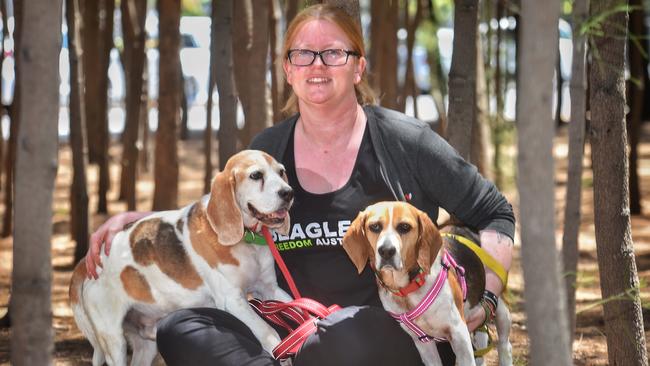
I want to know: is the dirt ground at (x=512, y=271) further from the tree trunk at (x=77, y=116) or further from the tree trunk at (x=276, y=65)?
the tree trunk at (x=276, y=65)

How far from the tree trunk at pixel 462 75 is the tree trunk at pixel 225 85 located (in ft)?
5.21

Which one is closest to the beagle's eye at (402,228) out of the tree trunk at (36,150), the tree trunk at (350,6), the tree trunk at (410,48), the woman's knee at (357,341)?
the woman's knee at (357,341)

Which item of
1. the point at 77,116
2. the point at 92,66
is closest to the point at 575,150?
the point at 77,116

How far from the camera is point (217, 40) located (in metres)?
6.94

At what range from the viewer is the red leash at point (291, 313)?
13.4 feet

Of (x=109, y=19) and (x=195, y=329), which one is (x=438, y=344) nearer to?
(x=195, y=329)

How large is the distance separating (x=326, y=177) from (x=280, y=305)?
1.94ft

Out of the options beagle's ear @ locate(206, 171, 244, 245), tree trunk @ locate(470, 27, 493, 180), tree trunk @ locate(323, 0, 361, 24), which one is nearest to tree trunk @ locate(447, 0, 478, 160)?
tree trunk @ locate(323, 0, 361, 24)

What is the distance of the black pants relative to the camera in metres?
3.93

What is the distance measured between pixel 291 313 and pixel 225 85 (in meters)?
2.88

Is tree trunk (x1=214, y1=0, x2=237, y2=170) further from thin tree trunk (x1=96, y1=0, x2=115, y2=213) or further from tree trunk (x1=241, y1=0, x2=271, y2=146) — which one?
thin tree trunk (x1=96, y1=0, x2=115, y2=213)

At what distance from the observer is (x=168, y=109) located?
31.3ft

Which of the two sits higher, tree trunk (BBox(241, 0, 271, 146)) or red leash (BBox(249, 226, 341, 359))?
tree trunk (BBox(241, 0, 271, 146))

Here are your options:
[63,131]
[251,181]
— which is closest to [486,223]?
[251,181]
